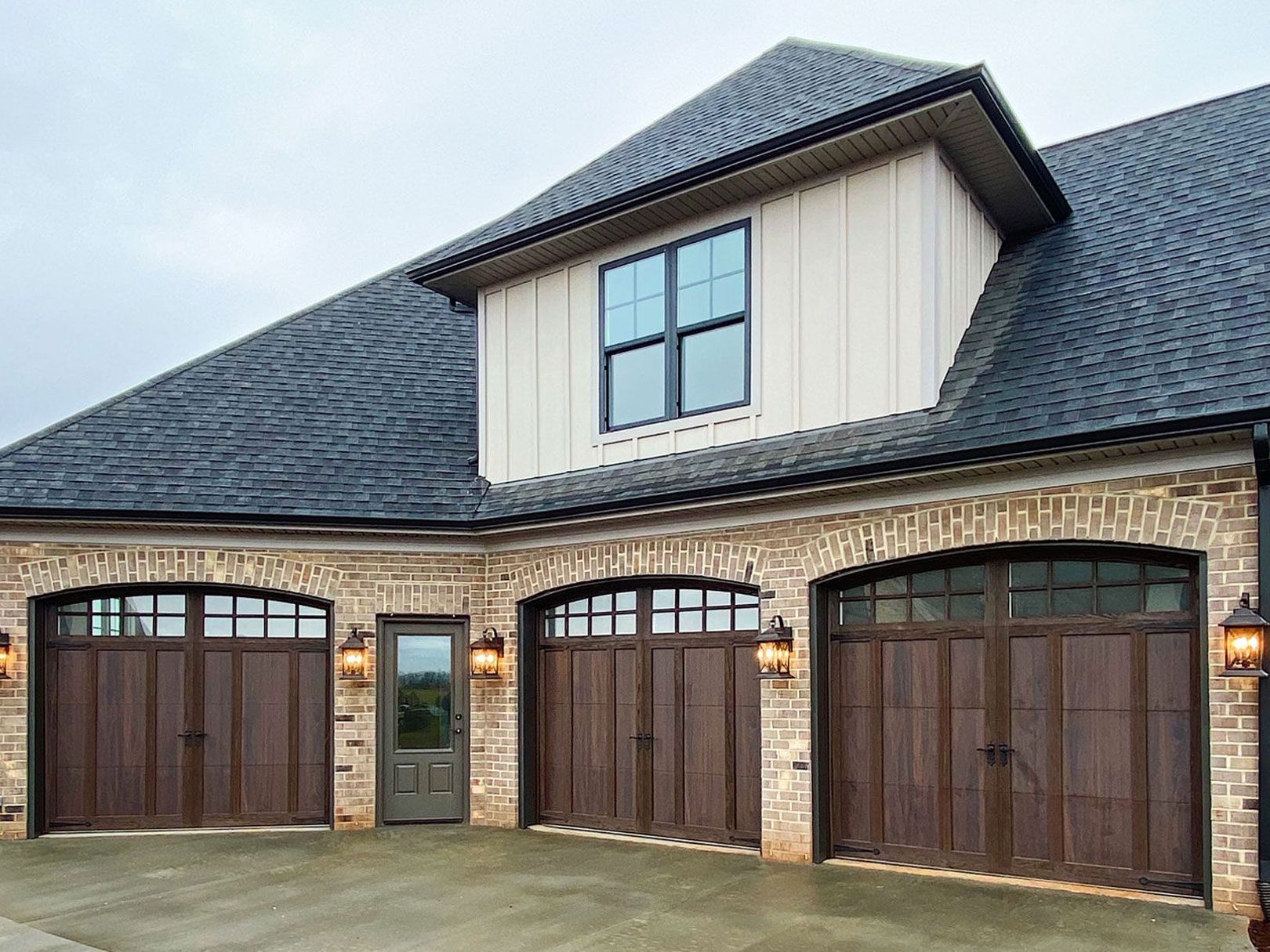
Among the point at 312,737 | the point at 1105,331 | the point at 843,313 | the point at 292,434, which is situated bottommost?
the point at 312,737

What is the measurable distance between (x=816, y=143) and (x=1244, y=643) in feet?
16.1

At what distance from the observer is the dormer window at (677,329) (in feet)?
34.8

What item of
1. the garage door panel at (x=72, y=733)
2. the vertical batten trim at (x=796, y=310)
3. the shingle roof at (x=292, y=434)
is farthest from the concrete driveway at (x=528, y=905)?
the vertical batten trim at (x=796, y=310)

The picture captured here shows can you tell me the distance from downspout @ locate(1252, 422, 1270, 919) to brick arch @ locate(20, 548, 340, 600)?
826cm

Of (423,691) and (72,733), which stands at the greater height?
(423,691)

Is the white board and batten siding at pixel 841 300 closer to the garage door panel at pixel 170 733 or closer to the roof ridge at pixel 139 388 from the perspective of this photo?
the garage door panel at pixel 170 733

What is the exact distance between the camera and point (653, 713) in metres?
11.0

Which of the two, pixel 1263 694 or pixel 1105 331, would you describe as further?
pixel 1105 331

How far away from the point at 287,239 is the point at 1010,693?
10983cm

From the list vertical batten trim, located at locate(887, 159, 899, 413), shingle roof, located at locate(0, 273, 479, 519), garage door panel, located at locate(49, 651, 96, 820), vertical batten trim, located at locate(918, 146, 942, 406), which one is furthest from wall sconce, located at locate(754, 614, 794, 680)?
garage door panel, located at locate(49, 651, 96, 820)

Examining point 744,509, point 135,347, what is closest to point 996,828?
point 744,509

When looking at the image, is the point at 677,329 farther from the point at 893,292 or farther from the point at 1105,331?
the point at 1105,331

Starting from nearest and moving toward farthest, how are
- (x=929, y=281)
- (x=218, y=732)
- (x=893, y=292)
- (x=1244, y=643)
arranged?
(x=1244, y=643)
(x=929, y=281)
(x=893, y=292)
(x=218, y=732)

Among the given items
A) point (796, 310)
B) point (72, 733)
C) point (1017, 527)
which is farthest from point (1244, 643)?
point (72, 733)
